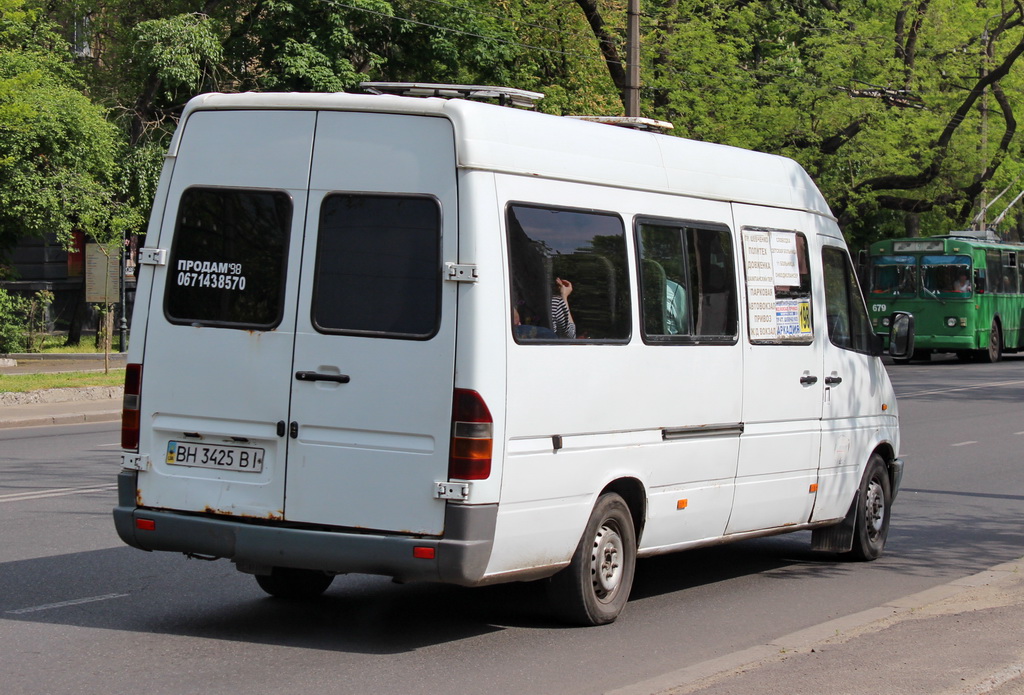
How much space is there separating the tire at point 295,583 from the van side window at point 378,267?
1751 millimetres

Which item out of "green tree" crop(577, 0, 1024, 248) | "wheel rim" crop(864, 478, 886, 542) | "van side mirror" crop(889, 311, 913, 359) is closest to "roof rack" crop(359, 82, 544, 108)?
"van side mirror" crop(889, 311, 913, 359)

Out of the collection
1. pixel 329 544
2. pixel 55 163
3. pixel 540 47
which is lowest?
pixel 329 544

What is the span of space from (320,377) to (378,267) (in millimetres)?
584

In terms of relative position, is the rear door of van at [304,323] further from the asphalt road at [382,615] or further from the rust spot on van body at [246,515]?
the asphalt road at [382,615]

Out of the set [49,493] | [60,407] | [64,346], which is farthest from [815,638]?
[64,346]

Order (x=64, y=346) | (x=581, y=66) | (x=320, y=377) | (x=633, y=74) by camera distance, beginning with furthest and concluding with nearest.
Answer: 1. (x=64, y=346)
2. (x=581, y=66)
3. (x=633, y=74)
4. (x=320, y=377)

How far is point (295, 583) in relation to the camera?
7625 mm

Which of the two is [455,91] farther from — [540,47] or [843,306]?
[540,47]

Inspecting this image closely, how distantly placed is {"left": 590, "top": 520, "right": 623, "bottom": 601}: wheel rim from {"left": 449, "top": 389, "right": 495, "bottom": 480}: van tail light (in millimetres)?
1055

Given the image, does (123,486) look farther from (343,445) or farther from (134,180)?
(134,180)

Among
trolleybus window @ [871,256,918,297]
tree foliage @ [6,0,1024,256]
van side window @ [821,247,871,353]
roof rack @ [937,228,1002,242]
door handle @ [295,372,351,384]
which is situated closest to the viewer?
door handle @ [295,372,351,384]

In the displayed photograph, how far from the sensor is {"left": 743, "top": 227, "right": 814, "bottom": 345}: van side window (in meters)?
8.27

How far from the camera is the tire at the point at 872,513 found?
937 centimetres

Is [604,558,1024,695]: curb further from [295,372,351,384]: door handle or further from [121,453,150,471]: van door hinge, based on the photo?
[121,453,150,471]: van door hinge
